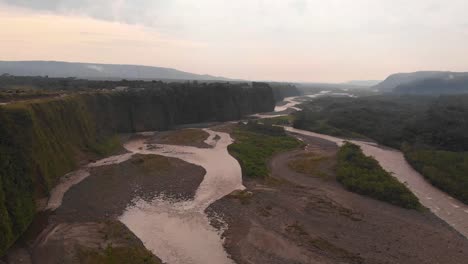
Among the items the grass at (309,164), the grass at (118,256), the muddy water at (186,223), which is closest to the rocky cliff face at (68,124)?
the grass at (118,256)

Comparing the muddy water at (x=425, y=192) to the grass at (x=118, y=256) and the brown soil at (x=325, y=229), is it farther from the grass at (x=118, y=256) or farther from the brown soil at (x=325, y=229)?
the grass at (x=118, y=256)

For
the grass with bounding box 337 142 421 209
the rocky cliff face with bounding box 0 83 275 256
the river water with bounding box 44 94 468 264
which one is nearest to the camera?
the river water with bounding box 44 94 468 264

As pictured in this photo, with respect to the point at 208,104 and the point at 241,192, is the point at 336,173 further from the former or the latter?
the point at 208,104

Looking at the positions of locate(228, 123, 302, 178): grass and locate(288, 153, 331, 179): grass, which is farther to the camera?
locate(228, 123, 302, 178): grass

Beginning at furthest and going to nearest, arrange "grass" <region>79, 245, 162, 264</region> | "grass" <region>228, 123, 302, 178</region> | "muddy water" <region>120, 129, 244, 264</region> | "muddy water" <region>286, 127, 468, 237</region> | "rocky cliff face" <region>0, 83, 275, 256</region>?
1. "grass" <region>228, 123, 302, 178</region>
2. "muddy water" <region>286, 127, 468, 237</region>
3. "rocky cliff face" <region>0, 83, 275, 256</region>
4. "muddy water" <region>120, 129, 244, 264</region>
5. "grass" <region>79, 245, 162, 264</region>

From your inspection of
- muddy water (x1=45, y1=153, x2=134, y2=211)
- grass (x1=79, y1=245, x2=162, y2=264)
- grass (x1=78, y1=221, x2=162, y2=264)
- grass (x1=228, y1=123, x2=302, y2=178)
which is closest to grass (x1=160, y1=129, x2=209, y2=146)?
grass (x1=228, y1=123, x2=302, y2=178)

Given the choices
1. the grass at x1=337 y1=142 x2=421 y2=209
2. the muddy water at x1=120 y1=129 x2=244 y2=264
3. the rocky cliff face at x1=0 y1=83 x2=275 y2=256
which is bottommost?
the muddy water at x1=120 y1=129 x2=244 y2=264

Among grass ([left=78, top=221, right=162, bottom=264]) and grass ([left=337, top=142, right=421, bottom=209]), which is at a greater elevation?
grass ([left=337, top=142, right=421, bottom=209])

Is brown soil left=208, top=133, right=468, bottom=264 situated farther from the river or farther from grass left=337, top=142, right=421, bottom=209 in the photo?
the river
